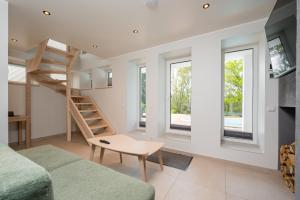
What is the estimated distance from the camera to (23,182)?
1.67 ft

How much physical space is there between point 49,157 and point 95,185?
0.79 meters

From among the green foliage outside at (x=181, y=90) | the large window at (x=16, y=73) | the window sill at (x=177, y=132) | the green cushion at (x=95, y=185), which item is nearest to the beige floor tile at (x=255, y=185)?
the window sill at (x=177, y=132)

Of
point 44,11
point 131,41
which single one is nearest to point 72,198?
point 44,11

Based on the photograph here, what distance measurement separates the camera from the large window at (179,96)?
3135 mm

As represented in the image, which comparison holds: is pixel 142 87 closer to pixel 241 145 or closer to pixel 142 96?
pixel 142 96

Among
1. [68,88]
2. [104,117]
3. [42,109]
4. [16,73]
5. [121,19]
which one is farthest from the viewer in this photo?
[104,117]

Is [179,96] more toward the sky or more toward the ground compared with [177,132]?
more toward the sky

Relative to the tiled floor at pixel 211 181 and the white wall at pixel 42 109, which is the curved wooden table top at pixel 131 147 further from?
the white wall at pixel 42 109

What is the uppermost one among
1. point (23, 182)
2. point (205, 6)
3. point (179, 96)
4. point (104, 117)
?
point (205, 6)

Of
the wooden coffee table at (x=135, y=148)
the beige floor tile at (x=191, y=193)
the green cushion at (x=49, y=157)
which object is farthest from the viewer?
the wooden coffee table at (x=135, y=148)

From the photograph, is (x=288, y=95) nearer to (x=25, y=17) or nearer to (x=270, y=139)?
(x=270, y=139)

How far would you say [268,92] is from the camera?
1.99 metres

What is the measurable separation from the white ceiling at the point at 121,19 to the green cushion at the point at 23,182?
75.8 inches

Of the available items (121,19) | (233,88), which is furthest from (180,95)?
(121,19)
